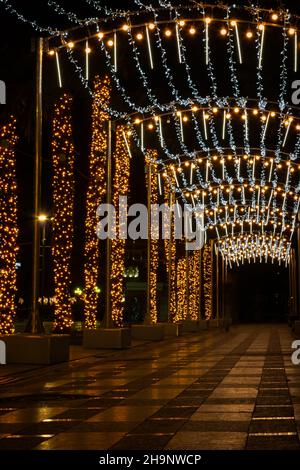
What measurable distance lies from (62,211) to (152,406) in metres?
22.4

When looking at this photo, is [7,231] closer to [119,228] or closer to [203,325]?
[119,228]

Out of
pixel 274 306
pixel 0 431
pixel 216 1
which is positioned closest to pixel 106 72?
pixel 216 1

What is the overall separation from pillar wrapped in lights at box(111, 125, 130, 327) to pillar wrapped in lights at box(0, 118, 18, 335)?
9.00 meters

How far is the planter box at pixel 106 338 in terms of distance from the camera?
116 ft

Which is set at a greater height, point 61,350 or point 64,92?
point 64,92

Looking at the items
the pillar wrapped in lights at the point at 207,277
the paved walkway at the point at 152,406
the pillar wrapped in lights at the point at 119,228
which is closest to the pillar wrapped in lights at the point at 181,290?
the pillar wrapped in lights at the point at 207,277

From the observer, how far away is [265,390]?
57.0 ft

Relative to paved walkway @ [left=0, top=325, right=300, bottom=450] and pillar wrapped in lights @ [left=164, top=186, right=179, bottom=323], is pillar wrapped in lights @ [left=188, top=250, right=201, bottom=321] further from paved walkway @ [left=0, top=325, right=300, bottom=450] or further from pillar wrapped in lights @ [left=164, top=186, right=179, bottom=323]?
paved walkway @ [left=0, top=325, right=300, bottom=450]

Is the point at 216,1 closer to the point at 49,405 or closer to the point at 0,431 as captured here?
the point at 49,405

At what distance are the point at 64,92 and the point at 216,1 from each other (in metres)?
13.8

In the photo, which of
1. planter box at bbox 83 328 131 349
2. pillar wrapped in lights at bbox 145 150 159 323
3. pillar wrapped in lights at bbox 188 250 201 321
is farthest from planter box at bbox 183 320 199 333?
planter box at bbox 83 328 131 349

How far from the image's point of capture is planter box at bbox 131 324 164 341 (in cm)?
4562

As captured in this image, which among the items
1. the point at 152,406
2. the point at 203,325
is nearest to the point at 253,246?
the point at 203,325

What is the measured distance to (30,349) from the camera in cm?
2562
